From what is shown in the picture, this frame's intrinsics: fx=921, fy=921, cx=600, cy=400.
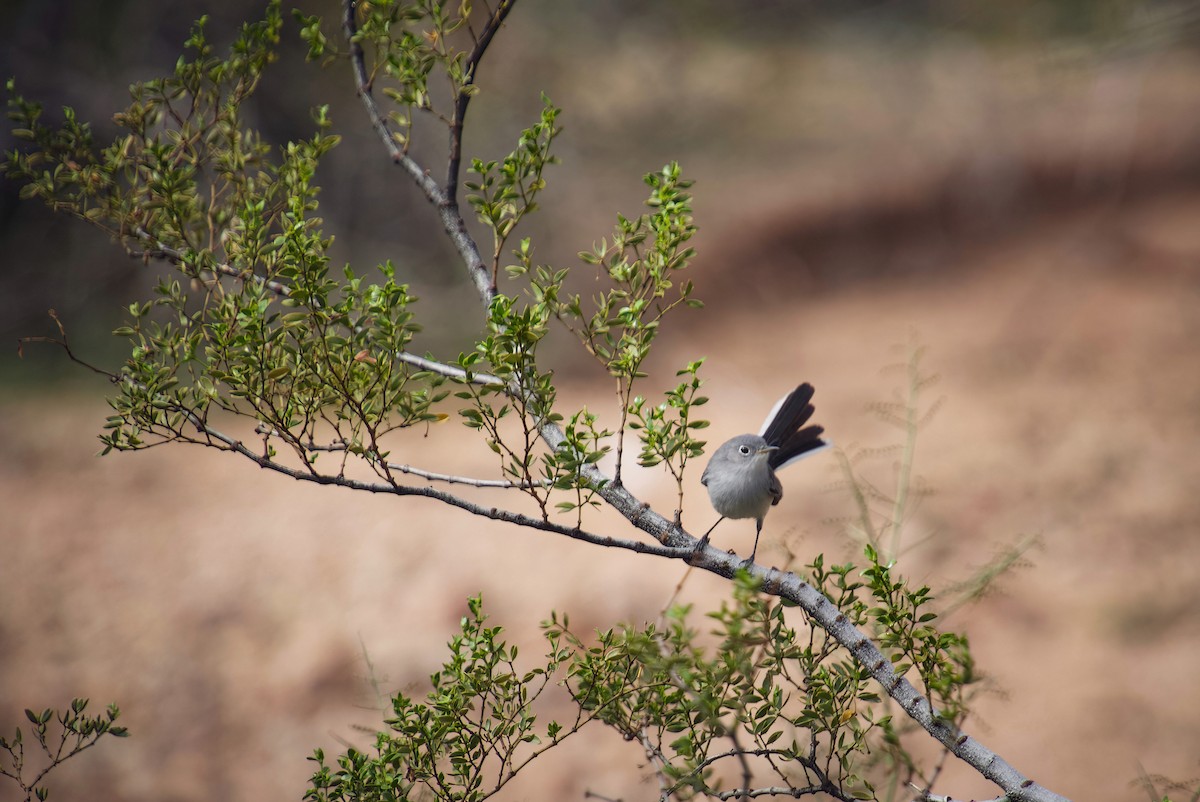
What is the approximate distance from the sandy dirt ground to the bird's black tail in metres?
2.48

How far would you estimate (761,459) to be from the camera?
276 centimetres

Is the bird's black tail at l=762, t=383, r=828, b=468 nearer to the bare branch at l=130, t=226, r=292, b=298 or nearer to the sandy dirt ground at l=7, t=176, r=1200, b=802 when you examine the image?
the bare branch at l=130, t=226, r=292, b=298

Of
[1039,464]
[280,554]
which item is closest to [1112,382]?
[1039,464]

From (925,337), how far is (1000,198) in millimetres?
1852

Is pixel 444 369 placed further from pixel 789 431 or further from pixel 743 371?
pixel 743 371

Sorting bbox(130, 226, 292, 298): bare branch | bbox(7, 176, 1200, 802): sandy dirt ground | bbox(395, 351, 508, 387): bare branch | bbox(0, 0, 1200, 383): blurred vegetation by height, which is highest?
bbox(0, 0, 1200, 383): blurred vegetation

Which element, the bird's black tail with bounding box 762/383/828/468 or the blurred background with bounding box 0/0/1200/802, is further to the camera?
the blurred background with bounding box 0/0/1200/802

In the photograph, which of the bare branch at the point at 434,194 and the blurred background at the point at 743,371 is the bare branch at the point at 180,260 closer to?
the bare branch at the point at 434,194

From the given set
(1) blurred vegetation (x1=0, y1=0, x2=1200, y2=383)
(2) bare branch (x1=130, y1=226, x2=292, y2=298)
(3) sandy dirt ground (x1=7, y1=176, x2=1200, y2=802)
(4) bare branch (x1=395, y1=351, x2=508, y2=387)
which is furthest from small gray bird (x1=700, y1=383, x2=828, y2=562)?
(1) blurred vegetation (x1=0, y1=0, x2=1200, y2=383)

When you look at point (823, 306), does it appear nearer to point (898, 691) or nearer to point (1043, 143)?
point (1043, 143)

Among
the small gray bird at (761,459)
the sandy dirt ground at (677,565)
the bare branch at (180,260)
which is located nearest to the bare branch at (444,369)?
the bare branch at (180,260)

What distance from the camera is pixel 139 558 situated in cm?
697

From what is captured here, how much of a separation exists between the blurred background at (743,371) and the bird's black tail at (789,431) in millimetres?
2599

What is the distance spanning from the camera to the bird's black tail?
284 cm
